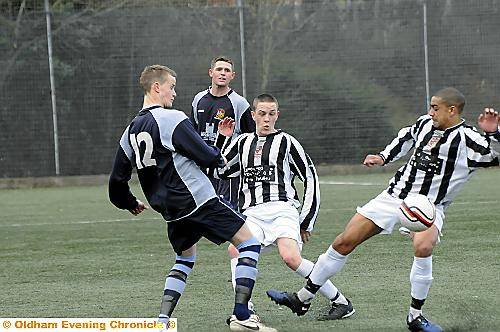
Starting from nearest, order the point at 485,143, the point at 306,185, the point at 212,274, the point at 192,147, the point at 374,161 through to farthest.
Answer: the point at 192,147
the point at 485,143
the point at 374,161
the point at 306,185
the point at 212,274

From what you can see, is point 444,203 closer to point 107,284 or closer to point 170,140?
point 170,140

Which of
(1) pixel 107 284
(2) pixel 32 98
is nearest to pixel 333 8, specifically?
(2) pixel 32 98

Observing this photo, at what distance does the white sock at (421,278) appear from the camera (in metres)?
6.40

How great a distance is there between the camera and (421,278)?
6426 mm

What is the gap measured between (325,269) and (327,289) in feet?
0.59

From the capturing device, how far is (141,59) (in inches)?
805

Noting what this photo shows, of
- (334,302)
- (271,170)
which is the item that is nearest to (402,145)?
(271,170)

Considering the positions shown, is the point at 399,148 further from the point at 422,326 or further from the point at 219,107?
the point at 219,107

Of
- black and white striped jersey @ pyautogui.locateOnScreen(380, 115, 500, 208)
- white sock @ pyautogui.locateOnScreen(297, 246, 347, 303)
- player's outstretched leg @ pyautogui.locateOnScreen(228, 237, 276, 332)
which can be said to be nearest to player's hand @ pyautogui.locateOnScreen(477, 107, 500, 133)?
black and white striped jersey @ pyautogui.locateOnScreen(380, 115, 500, 208)

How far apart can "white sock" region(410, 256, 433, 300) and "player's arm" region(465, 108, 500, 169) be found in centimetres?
70

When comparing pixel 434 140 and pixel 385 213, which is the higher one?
pixel 434 140

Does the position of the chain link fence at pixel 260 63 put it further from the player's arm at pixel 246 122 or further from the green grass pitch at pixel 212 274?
the player's arm at pixel 246 122

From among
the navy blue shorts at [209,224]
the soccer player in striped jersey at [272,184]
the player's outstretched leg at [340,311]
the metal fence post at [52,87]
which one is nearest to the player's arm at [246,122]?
the soccer player in striped jersey at [272,184]

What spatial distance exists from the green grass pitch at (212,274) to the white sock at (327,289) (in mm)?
180
